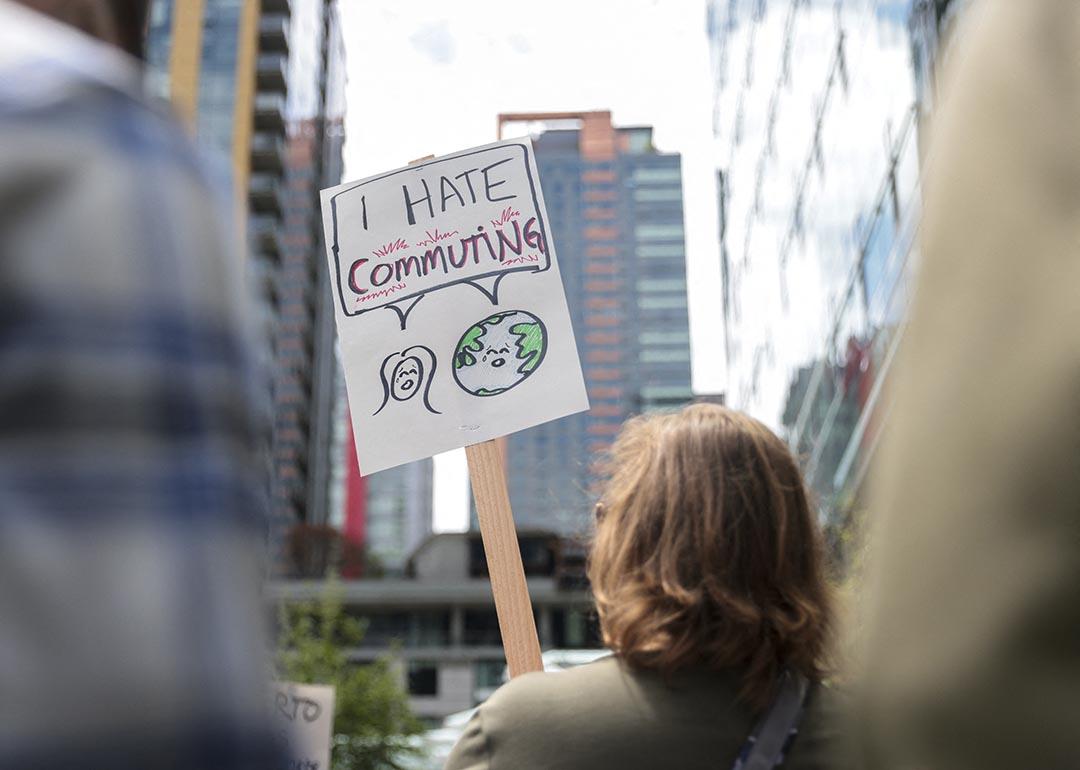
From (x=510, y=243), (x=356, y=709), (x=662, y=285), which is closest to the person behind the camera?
(x=510, y=243)

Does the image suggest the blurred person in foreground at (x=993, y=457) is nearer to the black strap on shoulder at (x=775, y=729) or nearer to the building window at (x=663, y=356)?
the black strap on shoulder at (x=775, y=729)

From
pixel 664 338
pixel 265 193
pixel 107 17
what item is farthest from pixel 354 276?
pixel 664 338

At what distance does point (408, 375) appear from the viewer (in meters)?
2.83

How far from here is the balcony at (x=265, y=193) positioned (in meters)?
53.2

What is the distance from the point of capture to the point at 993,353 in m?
0.55

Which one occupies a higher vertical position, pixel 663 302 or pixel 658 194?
pixel 658 194

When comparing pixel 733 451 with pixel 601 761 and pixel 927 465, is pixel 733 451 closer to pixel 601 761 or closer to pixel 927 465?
pixel 601 761

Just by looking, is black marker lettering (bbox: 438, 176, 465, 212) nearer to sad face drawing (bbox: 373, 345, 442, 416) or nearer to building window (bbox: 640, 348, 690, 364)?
sad face drawing (bbox: 373, 345, 442, 416)

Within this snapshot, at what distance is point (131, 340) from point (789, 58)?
17.1 meters

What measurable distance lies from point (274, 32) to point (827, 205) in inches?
1714

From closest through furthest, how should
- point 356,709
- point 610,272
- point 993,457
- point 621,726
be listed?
point 993,457, point 621,726, point 356,709, point 610,272

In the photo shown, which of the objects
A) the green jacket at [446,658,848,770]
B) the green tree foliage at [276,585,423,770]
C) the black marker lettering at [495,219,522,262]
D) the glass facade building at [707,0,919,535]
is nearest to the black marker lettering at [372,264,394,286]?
the black marker lettering at [495,219,522,262]

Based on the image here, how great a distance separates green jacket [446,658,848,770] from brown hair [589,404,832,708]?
4 cm

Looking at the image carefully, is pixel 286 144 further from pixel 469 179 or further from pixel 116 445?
pixel 116 445
